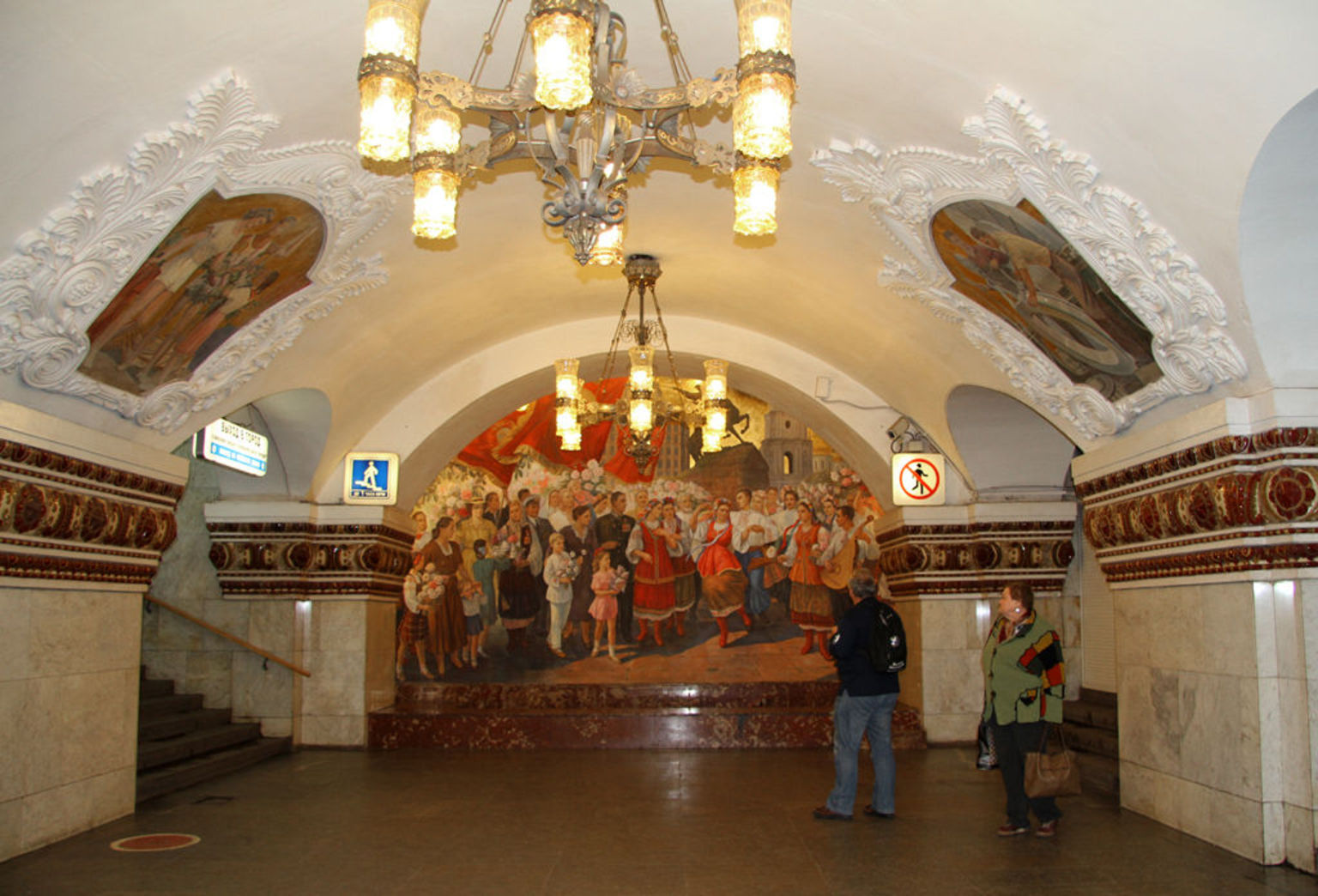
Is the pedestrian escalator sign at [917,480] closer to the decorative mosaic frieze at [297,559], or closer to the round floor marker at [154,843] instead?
the decorative mosaic frieze at [297,559]

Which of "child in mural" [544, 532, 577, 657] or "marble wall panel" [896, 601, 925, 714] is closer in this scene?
"marble wall panel" [896, 601, 925, 714]

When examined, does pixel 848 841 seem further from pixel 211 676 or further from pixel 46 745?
pixel 211 676

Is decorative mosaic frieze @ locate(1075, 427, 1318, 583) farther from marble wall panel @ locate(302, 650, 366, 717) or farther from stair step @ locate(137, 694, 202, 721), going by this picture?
stair step @ locate(137, 694, 202, 721)

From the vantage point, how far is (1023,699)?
5.74 m

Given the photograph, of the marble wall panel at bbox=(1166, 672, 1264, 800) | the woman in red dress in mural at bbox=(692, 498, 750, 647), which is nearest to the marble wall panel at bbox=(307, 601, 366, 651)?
the woman in red dress in mural at bbox=(692, 498, 750, 647)

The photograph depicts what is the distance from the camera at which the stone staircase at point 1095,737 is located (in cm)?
748

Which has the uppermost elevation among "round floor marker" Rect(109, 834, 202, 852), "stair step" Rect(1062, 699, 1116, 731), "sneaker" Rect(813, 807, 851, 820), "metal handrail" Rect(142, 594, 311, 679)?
"metal handrail" Rect(142, 594, 311, 679)

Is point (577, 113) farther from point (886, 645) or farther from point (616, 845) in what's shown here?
point (616, 845)

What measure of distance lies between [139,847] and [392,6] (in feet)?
15.1

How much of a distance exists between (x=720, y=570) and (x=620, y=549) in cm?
111

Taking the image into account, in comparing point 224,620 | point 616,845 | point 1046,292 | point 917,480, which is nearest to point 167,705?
point 224,620

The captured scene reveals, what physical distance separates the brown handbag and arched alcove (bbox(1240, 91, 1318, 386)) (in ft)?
6.96

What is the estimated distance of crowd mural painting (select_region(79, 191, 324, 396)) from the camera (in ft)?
18.8

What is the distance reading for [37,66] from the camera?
13.5ft
